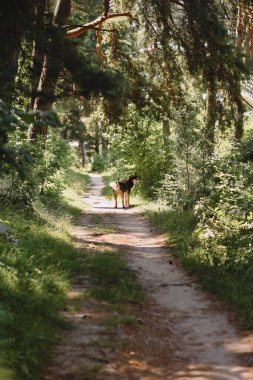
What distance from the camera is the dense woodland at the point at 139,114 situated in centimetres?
561

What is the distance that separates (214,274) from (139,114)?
6.30m

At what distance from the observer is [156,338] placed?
5.12 meters

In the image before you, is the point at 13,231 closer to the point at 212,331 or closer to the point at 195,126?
the point at 212,331

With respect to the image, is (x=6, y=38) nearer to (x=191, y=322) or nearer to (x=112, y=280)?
(x=112, y=280)

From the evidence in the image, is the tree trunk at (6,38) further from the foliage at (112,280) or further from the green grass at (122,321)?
the green grass at (122,321)

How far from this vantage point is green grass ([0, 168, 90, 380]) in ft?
14.1

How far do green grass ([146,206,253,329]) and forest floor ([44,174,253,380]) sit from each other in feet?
0.56

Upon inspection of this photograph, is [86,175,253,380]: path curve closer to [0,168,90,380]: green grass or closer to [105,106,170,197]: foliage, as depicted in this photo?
[0,168,90,380]: green grass

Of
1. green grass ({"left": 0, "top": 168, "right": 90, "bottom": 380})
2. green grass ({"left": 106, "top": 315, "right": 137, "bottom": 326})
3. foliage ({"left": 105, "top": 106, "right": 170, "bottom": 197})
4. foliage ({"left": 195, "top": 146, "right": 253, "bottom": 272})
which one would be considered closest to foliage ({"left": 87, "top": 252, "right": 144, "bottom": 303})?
green grass ({"left": 0, "top": 168, "right": 90, "bottom": 380})

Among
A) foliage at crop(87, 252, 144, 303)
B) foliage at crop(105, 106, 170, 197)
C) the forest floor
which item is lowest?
the forest floor

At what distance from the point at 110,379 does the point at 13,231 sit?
18.1 ft

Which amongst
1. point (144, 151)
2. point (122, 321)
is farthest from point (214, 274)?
point (144, 151)

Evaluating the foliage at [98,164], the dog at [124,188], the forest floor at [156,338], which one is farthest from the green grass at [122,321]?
the foliage at [98,164]

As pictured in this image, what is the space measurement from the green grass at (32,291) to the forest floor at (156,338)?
0.19m
